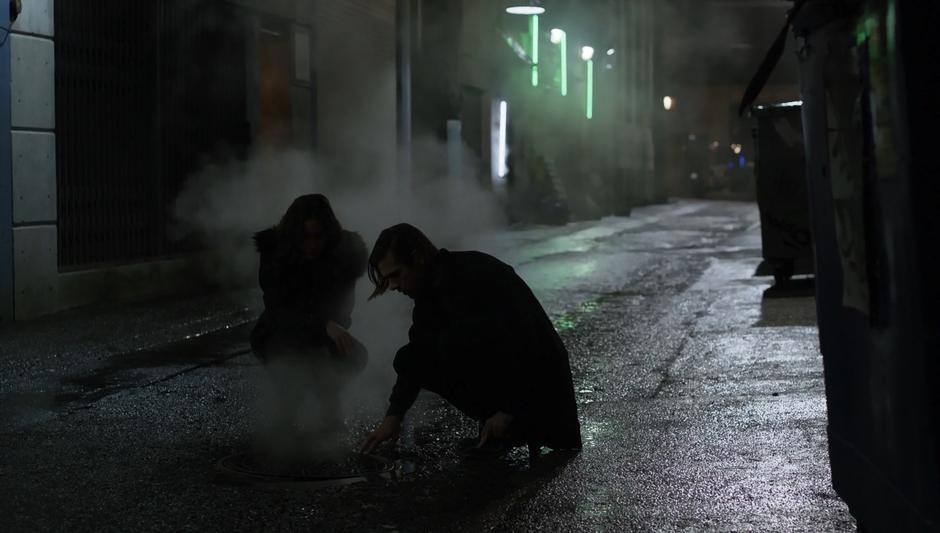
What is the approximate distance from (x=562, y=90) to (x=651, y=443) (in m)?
24.2

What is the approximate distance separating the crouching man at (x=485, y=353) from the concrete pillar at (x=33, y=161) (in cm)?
530

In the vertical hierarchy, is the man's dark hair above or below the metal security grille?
below

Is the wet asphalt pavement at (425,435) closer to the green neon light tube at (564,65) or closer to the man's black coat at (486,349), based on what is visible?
the man's black coat at (486,349)

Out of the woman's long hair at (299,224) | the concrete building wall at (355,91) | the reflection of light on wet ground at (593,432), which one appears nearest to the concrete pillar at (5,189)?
the woman's long hair at (299,224)

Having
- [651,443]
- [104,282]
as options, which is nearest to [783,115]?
[104,282]

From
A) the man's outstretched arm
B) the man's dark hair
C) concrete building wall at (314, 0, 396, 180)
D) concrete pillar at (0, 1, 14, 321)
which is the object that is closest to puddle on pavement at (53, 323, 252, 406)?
concrete pillar at (0, 1, 14, 321)

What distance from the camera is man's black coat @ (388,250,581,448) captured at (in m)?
4.42

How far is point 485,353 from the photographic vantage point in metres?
4.43

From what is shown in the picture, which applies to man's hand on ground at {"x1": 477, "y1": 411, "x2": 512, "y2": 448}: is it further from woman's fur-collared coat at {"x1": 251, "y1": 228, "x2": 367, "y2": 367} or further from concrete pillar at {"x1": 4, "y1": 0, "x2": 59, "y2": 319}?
concrete pillar at {"x1": 4, "y1": 0, "x2": 59, "y2": 319}

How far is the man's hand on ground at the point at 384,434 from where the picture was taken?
4.29 m

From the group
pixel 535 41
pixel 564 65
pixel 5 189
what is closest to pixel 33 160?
pixel 5 189

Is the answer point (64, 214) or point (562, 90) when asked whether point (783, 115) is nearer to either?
point (64, 214)

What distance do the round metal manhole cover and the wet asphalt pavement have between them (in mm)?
42

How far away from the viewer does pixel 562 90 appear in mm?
28578
